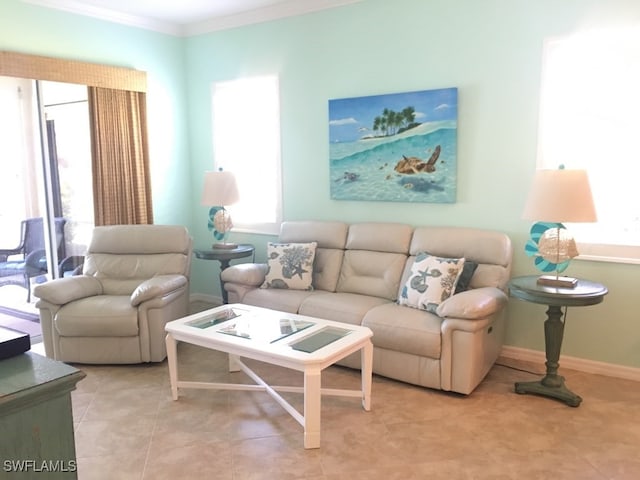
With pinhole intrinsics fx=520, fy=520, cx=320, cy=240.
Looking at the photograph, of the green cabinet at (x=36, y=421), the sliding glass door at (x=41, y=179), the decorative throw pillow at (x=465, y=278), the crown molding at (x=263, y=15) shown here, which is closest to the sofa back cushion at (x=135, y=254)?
the sliding glass door at (x=41, y=179)

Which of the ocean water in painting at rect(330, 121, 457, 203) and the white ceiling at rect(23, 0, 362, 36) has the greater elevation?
the white ceiling at rect(23, 0, 362, 36)

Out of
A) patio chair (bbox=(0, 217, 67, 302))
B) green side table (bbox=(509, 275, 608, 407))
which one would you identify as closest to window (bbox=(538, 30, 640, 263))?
green side table (bbox=(509, 275, 608, 407))

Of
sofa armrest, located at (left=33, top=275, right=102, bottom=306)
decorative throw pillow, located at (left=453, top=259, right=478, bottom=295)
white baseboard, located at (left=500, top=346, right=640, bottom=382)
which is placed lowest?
white baseboard, located at (left=500, top=346, right=640, bottom=382)

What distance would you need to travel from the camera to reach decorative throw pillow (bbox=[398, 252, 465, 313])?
11.3 feet

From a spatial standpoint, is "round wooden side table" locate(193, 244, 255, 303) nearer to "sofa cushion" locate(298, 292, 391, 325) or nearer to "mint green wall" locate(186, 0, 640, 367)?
"mint green wall" locate(186, 0, 640, 367)

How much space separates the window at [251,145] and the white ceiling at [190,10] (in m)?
0.56

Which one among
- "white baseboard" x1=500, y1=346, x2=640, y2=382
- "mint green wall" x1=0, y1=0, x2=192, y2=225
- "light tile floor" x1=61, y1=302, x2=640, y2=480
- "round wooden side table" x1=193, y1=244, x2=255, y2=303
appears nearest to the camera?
"light tile floor" x1=61, y1=302, x2=640, y2=480

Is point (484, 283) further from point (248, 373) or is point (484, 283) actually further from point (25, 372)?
point (25, 372)

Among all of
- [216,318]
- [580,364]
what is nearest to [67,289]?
[216,318]

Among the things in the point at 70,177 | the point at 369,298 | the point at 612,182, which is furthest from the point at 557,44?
the point at 70,177

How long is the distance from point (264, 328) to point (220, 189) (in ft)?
6.09

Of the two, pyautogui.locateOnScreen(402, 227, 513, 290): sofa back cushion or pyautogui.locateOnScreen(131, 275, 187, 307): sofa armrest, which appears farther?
pyautogui.locateOnScreen(131, 275, 187, 307): sofa armrest

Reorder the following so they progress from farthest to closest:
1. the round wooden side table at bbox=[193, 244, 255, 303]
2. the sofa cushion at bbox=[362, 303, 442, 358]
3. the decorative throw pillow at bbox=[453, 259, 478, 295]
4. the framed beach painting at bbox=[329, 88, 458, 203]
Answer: the round wooden side table at bbox=[193, 244, 255, 303] < the framed beach painting at bbox=[329, 88, 458, 203] < the decorative throw pillow at bbox=[453, 259, 478, 295] < the sofa cushion at bbox=[362, 303, 442, 358]

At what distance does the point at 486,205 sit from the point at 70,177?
3.52 metres
